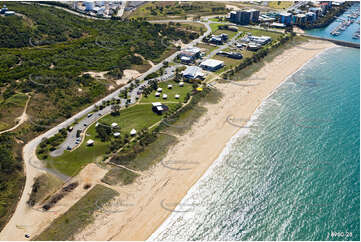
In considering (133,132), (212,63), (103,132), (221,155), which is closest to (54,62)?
(103,132)

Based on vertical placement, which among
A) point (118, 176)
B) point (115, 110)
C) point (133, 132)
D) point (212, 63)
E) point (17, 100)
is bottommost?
point (118, 176)

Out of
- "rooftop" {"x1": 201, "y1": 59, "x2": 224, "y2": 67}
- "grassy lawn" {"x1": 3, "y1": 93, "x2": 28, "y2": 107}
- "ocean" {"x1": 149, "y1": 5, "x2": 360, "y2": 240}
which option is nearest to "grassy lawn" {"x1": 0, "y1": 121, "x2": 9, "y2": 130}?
"grassy lawn" {"x1": 3, "y1": 93, "x2": 28, "y2": 107}

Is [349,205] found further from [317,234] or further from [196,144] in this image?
[196,144]

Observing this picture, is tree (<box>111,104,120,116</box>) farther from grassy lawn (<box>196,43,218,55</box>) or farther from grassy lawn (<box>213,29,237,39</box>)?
grassy lawn (<box>213,29,237,39</box>)

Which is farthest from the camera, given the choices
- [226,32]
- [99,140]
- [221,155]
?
[226,32]

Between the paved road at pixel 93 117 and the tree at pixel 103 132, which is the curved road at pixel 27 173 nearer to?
the paved road at pixel 93 117

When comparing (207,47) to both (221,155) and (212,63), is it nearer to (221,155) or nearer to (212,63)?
(212,63)

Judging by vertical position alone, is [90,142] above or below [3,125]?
below

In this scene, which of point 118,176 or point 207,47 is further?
point 207,47
